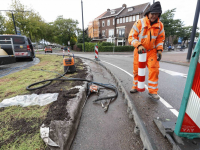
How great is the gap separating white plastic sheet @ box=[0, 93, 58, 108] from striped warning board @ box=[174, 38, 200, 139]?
231 cm

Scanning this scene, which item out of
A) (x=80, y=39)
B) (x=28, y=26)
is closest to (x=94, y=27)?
(x=80, y=39)

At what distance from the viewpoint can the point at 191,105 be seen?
1225mm

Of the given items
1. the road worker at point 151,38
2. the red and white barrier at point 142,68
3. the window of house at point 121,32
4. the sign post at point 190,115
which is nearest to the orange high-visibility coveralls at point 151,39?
the road worker at point 151,38

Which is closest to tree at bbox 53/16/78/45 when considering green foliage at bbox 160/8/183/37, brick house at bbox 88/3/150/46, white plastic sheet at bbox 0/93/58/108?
brick house at bbox 88/3/150/46

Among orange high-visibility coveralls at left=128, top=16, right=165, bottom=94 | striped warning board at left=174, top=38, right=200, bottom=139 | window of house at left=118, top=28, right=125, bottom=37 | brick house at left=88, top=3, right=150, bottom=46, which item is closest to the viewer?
striped warning board at left=174, top=38, right=200, bottom=139

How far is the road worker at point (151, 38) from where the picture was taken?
8.16 feet

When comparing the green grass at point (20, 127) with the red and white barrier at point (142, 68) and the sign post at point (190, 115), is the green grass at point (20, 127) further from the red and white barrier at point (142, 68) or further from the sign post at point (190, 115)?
the red and white barrier at point (142, 68)

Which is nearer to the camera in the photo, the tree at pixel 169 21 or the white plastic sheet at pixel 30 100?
the white plastic sheet at pixel 30 100

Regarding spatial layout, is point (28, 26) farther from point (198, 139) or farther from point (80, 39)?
point (198, 139)

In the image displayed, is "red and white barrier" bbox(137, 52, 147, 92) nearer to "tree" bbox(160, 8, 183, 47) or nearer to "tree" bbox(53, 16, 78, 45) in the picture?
"tree" bbox(160, 8, 183, 47)

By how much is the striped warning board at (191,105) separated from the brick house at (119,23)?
3341cm

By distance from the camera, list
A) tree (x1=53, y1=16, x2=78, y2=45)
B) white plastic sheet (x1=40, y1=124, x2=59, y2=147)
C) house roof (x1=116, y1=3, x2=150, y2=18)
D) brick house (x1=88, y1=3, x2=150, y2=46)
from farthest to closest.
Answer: tree (x1=53, y1=16, x2=78, y2=45)
brick house (x1=88, y1=3, x2=150, y2=46)
house roof (x1=116, y1=3, x2=150, y2=18)
white plastic sheet (x1=40, y1=124, x2=59, y2=147)

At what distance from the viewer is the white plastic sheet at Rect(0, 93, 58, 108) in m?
2.42

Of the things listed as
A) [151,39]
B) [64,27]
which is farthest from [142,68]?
[64,27]
